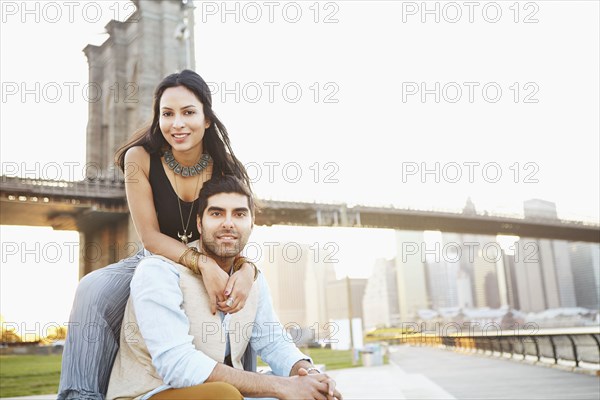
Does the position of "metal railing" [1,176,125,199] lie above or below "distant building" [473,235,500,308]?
above

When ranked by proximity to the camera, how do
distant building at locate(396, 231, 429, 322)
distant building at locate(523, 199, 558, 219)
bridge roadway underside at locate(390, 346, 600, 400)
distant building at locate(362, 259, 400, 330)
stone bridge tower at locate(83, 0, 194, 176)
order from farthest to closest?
distant building at locate(396, 231, 429, 322) < distant building at locate(362, 259, 400, 330) < distant building at locate(523, 199, 558, 219) < stone bridge tower at locate(83, 0, 194, 176) < bridge roadway underside at locate(390, 346, 600, 400)

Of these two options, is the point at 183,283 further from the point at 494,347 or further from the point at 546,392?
the point at 494,347

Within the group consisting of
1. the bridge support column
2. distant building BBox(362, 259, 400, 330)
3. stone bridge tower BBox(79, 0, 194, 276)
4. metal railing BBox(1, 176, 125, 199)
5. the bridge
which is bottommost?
distant building BBox(362, 259, 400, 330)

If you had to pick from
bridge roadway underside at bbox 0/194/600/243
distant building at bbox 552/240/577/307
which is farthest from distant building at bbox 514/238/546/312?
bridge roadway underside at bbox 0/194/600/243

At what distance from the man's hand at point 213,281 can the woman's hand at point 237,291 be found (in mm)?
15

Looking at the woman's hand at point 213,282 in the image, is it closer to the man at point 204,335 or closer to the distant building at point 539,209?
the man at point 204,335

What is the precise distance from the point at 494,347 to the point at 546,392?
912 cm

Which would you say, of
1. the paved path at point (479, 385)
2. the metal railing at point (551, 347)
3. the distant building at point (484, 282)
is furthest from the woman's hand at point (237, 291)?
the distant building at point (484, 282)

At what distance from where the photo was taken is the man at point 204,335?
165 cm

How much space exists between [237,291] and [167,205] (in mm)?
513

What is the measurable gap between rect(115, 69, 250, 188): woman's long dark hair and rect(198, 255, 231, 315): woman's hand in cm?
48

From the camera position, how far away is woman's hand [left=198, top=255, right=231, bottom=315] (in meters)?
1.81

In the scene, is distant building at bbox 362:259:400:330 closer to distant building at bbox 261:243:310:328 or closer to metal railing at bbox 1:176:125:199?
distant building at bbox 261:243:310:328

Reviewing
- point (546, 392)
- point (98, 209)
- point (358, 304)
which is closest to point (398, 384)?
point (546, 392)
